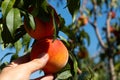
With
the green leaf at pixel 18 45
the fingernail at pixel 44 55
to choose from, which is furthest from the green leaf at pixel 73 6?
the green leaf at pixel 18 45

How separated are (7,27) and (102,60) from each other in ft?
12.1

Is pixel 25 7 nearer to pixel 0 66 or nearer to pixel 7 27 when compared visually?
pixel 7 27

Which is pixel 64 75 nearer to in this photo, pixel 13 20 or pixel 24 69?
pixel 24 69

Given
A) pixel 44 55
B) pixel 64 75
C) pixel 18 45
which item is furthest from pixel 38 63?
pixel 18 45

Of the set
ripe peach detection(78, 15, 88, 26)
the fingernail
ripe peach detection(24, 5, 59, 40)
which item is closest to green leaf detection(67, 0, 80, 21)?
ripe peach detection(24, 5, 59, 40)

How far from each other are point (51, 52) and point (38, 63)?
0.21 ft

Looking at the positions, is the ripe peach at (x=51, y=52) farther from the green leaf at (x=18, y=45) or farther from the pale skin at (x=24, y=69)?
the green leaf at (x=18, y=45)

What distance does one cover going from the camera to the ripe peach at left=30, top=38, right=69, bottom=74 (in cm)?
134

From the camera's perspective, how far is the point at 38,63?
1.32 metres

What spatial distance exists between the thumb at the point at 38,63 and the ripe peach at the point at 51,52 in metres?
0.02

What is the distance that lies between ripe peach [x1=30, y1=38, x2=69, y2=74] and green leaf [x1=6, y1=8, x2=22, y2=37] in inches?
5.0

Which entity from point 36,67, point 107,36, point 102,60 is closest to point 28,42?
point 36,67

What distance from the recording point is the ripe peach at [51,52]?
1.34 m

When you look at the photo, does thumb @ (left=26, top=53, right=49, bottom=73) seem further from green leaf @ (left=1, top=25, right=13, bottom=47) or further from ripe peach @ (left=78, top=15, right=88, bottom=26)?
ripe peach @ (left=78, top=15, right=88, bottom=26)
